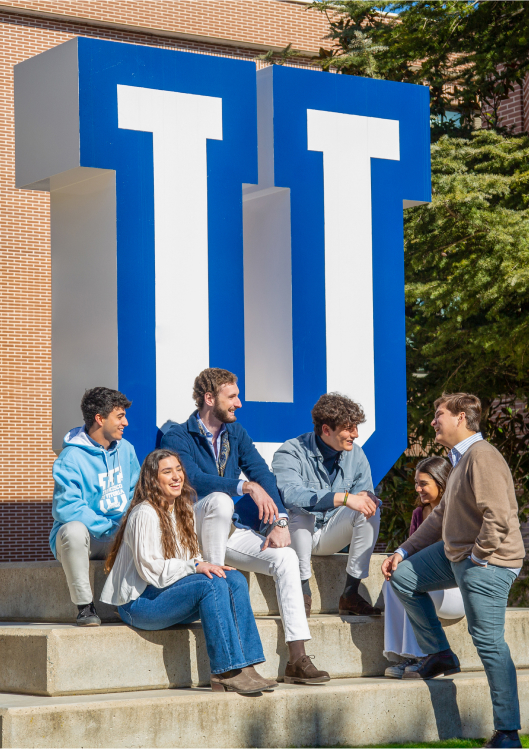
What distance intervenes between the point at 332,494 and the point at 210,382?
3.36ft

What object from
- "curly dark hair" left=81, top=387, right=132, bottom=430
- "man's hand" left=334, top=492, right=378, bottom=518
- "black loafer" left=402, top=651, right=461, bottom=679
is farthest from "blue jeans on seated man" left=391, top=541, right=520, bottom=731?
"curly dark hair" left=81, top=387, right=132, bottom=430

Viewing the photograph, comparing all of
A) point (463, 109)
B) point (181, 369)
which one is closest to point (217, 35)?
point (463, 109)

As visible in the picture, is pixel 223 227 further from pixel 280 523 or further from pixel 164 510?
pixel 164 510

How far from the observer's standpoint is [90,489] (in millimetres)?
5859

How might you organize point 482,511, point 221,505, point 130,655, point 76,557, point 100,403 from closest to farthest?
point 482,511 < point 130,655 < point 76,557 < point 221,505 < point 100,403

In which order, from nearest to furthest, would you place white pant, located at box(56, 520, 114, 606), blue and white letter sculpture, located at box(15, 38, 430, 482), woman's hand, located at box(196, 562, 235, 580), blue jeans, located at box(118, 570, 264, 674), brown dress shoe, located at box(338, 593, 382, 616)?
blue jeans, located at box(118, 570, 264, 674) < woman's hand, located at box(196, 562, 235, 580) < white pant, located at box(56, 520, 114, 606) < brown dress shoe, located at box(338, 593, 382, 616) < blue and white letter sculpture, located at box(15, 38, 430, 482)

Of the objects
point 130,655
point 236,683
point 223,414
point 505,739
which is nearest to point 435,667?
point 505,739

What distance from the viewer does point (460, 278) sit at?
962 centimetres

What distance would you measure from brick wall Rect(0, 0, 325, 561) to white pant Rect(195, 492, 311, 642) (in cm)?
1155

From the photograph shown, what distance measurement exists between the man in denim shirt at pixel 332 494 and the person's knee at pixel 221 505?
65 centimetres

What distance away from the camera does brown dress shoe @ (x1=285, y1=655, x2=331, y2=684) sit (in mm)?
5547

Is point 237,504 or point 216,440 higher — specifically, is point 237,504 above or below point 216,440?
below

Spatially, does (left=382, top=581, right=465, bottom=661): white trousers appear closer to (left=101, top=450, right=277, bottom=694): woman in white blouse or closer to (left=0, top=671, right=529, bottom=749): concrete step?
(left=0, top=671, right=529, bottom=749): concrete step

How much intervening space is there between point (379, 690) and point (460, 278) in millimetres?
4995
